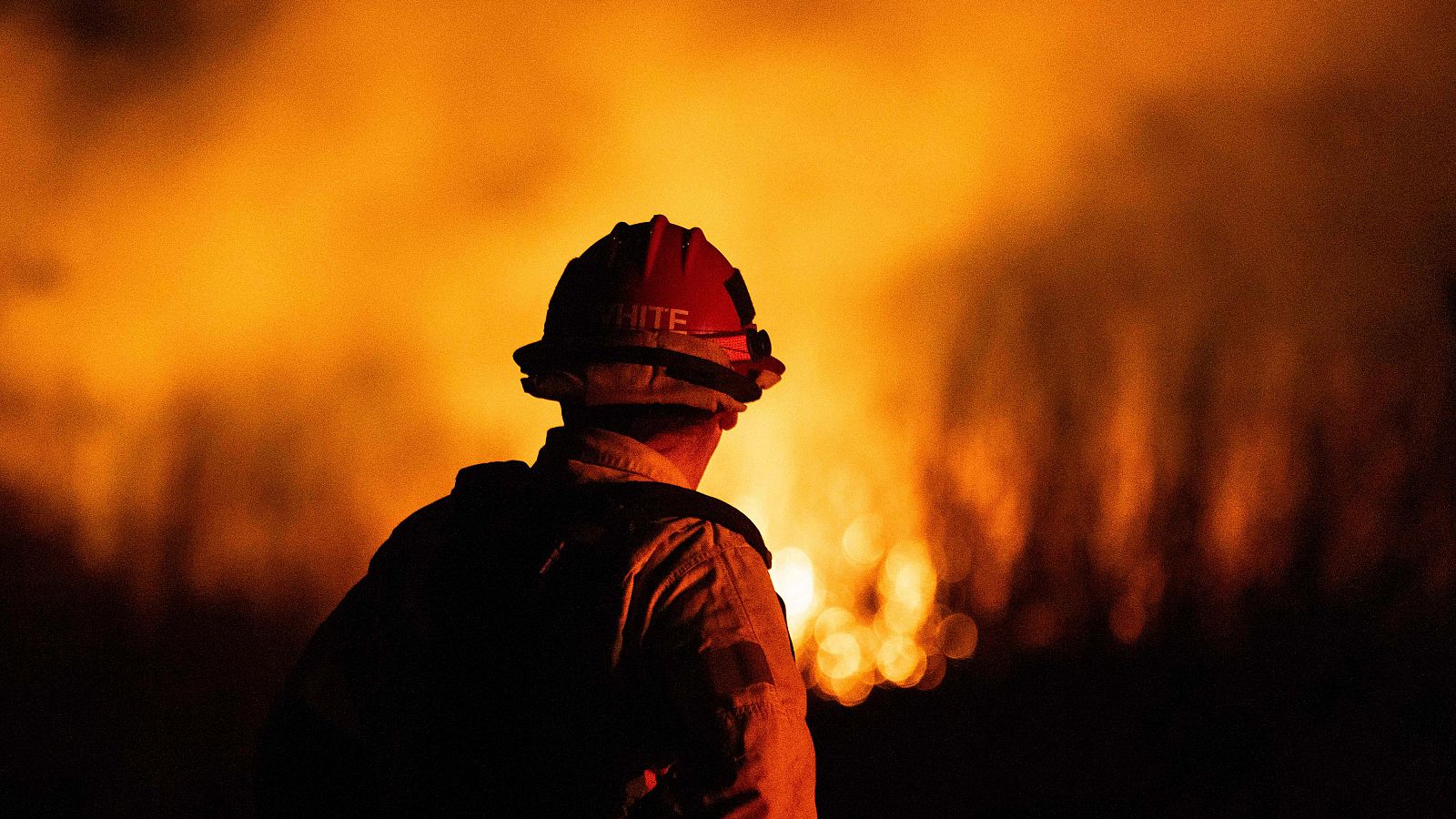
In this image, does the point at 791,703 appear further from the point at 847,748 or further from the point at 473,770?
the point at 847,748

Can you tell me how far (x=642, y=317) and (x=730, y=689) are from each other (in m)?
1.26

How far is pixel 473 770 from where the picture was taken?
252cm

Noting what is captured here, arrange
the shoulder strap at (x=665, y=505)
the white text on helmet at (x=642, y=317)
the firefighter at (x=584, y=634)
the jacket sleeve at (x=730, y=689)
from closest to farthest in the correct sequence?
the jacket sleeve at (x=730, y=689), the firefighter at (x=584, y=634), the shoulder strap at (x=665, y=505), the white text on helmet at (x=642, y=317)

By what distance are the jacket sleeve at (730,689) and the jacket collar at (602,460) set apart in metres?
0.37

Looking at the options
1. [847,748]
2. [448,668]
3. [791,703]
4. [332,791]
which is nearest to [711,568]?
[791,703]

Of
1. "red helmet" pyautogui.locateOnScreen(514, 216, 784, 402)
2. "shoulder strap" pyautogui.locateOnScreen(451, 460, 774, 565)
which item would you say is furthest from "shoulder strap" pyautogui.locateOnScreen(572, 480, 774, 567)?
"red helmet" pyautogui.locateOnScreen(514, 216, 784, 402)

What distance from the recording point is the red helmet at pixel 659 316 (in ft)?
10.0

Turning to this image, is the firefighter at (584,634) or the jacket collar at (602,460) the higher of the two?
the jacket collar at (602,460)

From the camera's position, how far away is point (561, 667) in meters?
2.41

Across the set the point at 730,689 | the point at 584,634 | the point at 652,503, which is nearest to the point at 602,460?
the point at 652,503

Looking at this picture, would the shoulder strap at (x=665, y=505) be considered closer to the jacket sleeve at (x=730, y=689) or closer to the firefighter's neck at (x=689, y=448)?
the jacket sleeve at (x=730, y=689)

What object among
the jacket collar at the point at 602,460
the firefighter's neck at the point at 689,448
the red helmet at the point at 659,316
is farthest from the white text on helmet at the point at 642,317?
the jacket collar at the point at 602,460

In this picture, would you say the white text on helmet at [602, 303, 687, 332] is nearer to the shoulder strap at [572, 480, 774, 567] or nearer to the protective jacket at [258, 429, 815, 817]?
the protective jacket at [258, 429, 815, 817]

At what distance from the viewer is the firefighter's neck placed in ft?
9.75
